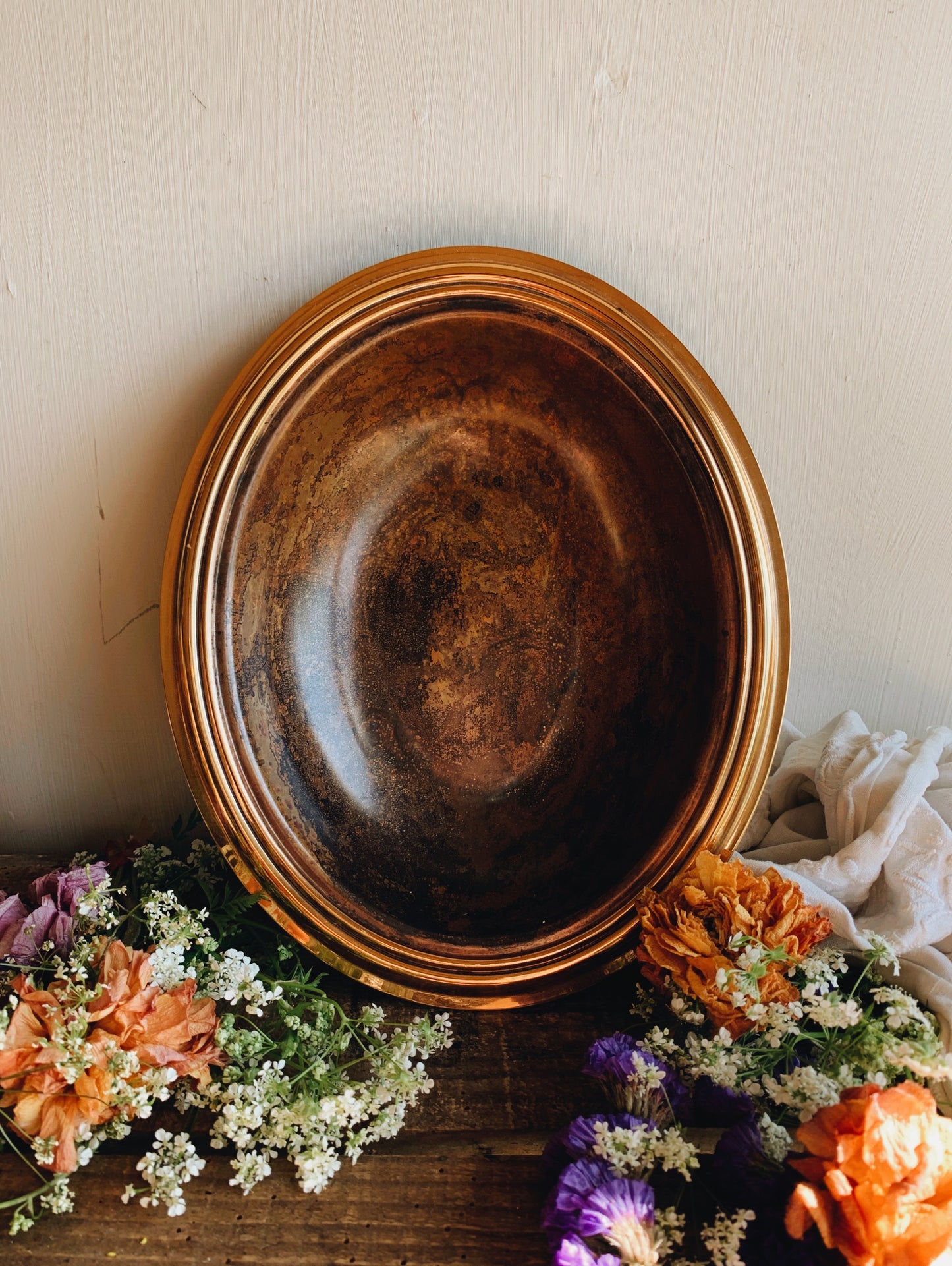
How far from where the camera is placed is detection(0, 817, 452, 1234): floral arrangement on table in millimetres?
602

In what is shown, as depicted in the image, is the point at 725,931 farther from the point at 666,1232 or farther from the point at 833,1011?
the point at 666,1232

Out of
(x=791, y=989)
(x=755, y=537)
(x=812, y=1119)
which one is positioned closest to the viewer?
(x=812, y=1119)

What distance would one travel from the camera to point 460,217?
0.78m

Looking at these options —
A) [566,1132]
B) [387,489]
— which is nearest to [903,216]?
[387,489]

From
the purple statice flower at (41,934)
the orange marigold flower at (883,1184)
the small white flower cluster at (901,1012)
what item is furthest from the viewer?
the purple statice flower at (41,934)

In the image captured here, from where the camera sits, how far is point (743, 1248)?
1.74 feet

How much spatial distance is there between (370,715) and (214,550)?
0.21 m

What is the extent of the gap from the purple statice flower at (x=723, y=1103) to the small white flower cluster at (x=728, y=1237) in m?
0.07

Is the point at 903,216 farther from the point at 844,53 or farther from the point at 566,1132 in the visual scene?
the point at 566,1132

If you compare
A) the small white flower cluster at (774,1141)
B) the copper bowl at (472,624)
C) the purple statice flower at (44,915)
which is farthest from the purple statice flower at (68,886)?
the small white flower cluster at (774,1141)

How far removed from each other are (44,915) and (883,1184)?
641 mm

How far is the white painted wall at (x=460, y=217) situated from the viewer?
74 centimetres

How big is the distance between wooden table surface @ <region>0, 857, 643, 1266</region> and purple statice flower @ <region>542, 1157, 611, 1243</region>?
0.05m

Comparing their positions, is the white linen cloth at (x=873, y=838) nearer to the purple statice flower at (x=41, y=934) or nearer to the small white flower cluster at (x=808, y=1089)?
the small white flower cluster at (x=808, y=1089)
